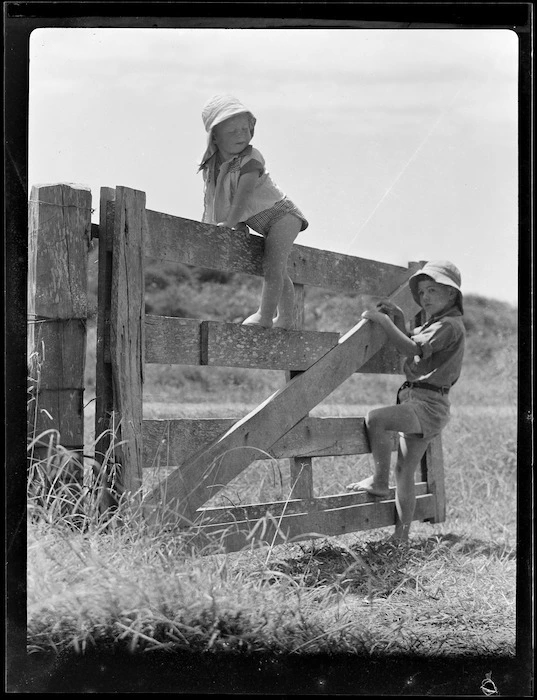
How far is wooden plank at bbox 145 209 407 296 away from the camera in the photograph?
3.76 metres

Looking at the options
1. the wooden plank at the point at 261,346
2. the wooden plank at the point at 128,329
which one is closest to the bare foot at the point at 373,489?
the wooden plank at the point at 261,346

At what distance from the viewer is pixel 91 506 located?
3.17 metres

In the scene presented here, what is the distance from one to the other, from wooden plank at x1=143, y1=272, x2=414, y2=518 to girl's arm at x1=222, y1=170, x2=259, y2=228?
924 millimetres

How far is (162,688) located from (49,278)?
166 cm

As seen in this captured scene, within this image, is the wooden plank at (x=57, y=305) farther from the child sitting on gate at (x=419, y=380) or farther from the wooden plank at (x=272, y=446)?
the child sitting on gate at (x=419, y=380)

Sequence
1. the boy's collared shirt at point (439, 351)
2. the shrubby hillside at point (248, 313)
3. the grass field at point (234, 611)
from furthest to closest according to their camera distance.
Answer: the shrubby hillside at point (248, 313)
the boy's collared shirt at point (439, 351)
the grass field at point (234, 611)

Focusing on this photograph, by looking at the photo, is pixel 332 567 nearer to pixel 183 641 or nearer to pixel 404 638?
pixel 404 638

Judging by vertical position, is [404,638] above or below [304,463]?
below

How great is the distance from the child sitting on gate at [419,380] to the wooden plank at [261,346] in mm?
539

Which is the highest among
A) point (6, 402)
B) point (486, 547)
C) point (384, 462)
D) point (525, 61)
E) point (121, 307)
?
point (525, 61)

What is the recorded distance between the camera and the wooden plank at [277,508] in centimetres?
386

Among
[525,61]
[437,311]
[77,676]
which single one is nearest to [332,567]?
[437,311]

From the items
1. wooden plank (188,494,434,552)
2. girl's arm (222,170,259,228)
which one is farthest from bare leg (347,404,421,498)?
girl's arm (222,170,259,228)

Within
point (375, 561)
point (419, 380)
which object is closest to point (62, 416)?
point (375, 561)
